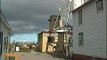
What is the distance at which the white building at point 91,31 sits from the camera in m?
25.0

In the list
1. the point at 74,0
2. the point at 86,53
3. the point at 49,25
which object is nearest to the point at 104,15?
the point at 86,53

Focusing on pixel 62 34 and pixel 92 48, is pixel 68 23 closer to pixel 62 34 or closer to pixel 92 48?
pixel 62 34

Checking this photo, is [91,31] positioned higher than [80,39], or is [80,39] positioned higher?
[91,31]

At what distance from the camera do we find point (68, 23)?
136 ft

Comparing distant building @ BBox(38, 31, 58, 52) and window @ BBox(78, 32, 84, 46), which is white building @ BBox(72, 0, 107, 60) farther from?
distant building @ BBox(38, 31, 58, 52)

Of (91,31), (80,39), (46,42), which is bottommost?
(46,42)

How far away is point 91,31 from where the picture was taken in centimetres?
2820

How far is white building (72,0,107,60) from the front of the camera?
82.2 feet

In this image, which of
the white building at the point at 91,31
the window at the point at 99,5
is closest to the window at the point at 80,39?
the white building at the point at 91,31

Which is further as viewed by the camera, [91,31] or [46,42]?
[46,42]

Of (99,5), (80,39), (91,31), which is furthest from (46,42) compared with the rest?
(99,5)

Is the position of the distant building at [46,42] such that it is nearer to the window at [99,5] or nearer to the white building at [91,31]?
the white building at [91,31]

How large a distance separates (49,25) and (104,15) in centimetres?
4068

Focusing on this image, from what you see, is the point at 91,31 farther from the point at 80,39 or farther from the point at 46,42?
the point at 46,42
